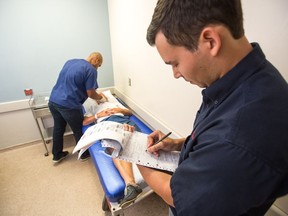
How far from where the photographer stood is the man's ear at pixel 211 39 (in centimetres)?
41

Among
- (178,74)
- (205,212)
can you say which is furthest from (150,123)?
(205,212)

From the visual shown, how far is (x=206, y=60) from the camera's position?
457 mm

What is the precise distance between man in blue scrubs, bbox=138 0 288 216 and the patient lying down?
524 mm

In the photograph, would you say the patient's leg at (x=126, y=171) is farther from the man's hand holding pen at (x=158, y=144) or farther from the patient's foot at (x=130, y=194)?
the man's hand holding pen at (x=158, y=144)

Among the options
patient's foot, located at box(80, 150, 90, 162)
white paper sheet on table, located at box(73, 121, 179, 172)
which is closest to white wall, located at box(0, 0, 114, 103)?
patient's foot, located at box(80, 150, 90, 162)

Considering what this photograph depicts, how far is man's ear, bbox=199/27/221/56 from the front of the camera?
0.41 m

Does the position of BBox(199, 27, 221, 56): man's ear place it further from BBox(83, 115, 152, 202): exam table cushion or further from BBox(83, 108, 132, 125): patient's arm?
→ BBox(83, 108, 132, 125): patient's arm

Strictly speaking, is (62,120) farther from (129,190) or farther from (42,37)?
(129,190)

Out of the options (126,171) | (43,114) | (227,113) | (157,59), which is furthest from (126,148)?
(43,114)

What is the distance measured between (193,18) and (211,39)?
68 millimetres

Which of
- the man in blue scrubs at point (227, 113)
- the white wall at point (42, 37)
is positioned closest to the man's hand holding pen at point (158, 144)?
the man in blue scrubs at point (227, 113)

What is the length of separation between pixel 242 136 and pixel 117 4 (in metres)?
2.35

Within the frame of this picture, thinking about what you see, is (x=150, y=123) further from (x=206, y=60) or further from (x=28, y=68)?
(x=28, y=68)

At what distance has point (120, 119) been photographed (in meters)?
1.85
